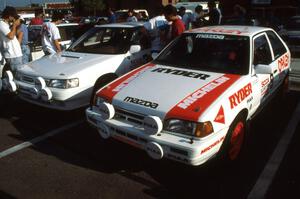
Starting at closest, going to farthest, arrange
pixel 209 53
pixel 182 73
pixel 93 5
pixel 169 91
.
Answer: pixel 169 91 < pixel 182 73 < pixel 209 53 < pixel 93 5

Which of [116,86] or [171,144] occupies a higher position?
[116,86]

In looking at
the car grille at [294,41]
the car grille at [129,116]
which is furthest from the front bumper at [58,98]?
the car grille at [294,41]

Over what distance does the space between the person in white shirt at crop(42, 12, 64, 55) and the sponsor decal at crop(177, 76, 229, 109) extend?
13.3ft

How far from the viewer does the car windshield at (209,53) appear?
4.21 metres

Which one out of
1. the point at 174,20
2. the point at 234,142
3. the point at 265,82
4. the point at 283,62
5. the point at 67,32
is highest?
the point at 174,20

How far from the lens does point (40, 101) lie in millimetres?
5078

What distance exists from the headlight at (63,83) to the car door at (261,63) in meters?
2.57

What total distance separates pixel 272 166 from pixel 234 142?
0.55 meters

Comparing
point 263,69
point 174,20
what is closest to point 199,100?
point 263,69

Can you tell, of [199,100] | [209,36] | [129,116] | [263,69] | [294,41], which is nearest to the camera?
[199,100]

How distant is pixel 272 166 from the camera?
12.6ft

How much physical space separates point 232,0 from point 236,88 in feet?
77.6

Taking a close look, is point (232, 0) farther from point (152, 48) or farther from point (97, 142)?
point (97, 142)

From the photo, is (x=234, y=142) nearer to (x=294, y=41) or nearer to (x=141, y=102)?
(x=141, y=102)
